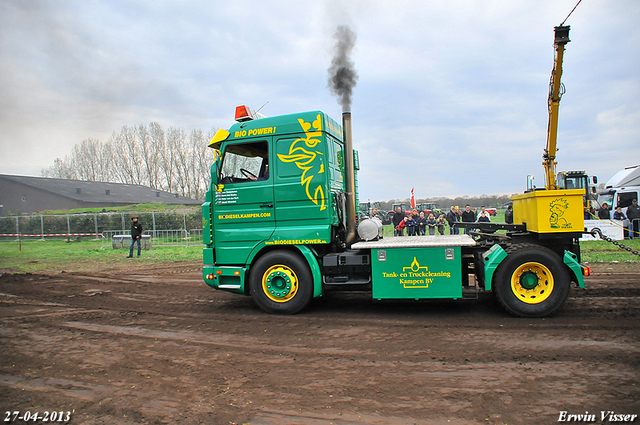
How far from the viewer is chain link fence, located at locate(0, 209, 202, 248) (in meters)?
23.6

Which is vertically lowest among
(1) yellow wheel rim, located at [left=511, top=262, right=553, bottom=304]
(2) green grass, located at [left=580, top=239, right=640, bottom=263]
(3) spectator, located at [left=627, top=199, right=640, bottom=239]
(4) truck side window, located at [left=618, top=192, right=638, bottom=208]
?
(2) green grass, located at [left=580, top=239, right=640, bottom=263]

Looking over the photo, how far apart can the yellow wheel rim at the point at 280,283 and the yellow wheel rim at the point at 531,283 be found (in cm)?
339

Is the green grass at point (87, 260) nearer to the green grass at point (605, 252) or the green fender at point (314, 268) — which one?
the green fender at point (314, 268)

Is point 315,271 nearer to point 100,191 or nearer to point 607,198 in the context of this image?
point 607,198

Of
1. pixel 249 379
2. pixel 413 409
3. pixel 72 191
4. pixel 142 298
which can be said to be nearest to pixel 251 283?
pixel 249 379

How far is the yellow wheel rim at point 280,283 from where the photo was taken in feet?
22.3

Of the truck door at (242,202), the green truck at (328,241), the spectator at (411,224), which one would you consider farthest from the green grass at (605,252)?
the truck door at (242,202)

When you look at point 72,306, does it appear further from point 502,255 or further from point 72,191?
point 72,191

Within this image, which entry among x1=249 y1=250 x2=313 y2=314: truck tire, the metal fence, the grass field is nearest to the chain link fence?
the metal fence

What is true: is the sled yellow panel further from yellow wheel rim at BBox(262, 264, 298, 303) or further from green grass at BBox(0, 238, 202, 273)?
green grass at BBox(0, 238, 202, 273)

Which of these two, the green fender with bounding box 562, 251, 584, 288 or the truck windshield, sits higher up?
the truck windshield

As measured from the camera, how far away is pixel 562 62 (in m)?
8.16

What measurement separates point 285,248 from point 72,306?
4.61m

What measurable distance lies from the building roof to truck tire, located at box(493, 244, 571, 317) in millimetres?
42015
